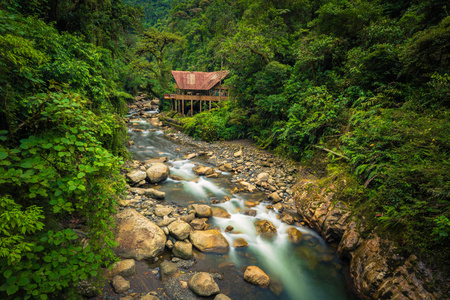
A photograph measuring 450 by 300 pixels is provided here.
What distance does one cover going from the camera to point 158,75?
2998 cm

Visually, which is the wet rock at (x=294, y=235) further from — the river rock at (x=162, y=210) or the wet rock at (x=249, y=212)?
the river rock at (x=162, y=210)

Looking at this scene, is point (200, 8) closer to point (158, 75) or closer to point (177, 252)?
point (158, 75)

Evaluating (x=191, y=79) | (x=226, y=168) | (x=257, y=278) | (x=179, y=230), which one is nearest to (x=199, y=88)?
(x=191, y=79)

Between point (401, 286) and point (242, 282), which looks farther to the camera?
point (242, 282)

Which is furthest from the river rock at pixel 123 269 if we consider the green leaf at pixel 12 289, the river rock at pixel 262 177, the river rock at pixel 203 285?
the river rock at pixel 262 177

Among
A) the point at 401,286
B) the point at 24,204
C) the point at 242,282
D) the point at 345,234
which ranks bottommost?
the point at 242,282

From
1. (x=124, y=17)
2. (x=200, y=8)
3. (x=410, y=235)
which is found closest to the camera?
(x=410, y=235)

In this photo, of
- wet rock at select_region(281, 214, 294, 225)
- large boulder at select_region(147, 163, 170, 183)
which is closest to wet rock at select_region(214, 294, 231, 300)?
wet rock at select_region(281, 214, 294, 225)

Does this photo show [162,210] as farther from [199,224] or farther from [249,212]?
[249,212]

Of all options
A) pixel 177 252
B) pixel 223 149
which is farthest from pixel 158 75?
pixel 177 252

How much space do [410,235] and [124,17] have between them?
12.2 m

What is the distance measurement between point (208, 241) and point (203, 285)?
1484 millimetres

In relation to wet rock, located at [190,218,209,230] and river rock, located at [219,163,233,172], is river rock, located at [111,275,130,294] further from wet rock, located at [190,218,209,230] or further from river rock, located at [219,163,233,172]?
river rock, located at [219,163,233,172]

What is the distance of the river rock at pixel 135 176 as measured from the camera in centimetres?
857
